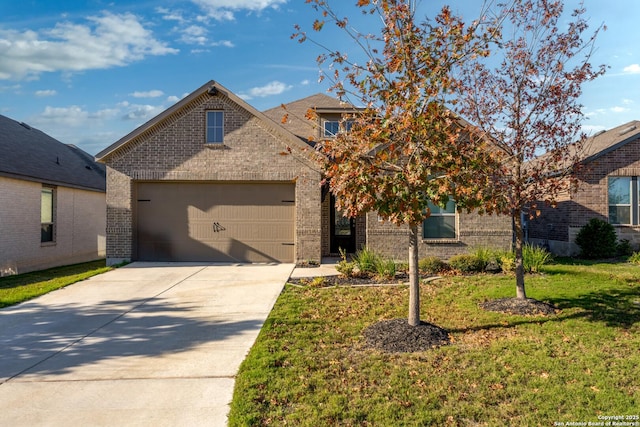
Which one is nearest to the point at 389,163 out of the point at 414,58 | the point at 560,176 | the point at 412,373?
the point at 414,58

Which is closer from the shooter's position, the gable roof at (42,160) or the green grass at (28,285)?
the green grass at (28,285)

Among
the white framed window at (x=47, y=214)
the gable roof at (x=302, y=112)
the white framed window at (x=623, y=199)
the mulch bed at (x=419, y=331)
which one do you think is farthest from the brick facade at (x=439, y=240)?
the white framed window at (x=47, y=214)

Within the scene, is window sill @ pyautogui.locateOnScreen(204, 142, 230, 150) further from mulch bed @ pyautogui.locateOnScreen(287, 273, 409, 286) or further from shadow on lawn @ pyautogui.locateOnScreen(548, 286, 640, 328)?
shadow on lawn @ pyautogui.locateOnScreen(548, 286, 640, 328)

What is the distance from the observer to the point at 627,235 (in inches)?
615

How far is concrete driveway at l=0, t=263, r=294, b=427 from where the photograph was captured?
4.10 m

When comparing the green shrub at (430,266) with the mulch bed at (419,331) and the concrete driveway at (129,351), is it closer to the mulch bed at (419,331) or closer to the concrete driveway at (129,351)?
the mulch bed at (419,331)

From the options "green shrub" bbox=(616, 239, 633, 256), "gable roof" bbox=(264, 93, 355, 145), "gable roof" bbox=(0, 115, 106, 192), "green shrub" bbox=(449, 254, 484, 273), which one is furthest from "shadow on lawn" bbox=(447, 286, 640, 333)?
"gable roof" bbox=(0, 115, 106, 192)

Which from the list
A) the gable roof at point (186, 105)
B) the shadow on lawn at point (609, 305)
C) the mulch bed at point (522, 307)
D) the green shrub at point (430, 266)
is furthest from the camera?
the gable roof at point (186, 105)

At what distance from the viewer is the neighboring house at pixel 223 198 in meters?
13.4

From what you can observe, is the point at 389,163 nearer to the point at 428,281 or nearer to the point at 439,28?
the point at 439,28

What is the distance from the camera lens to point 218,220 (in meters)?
13.8

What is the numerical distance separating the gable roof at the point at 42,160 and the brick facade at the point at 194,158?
3.37 meters

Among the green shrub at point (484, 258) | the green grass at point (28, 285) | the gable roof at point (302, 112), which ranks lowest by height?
the green grass at point (28, 285)

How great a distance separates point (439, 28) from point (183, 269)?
9696mm
